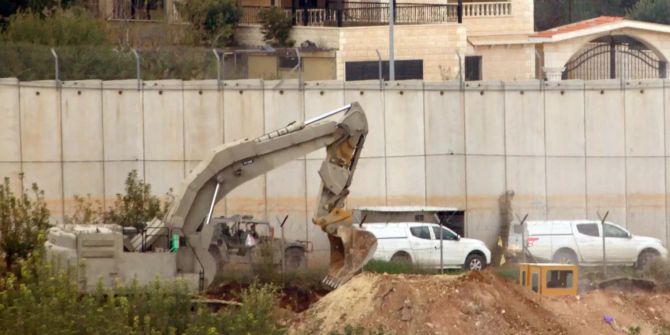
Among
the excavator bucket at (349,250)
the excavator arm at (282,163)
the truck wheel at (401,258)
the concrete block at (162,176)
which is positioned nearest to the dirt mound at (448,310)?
the excavator bucket at (349,250)

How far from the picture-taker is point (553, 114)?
4319 centimetres

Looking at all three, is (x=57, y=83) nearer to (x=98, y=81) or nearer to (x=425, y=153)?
(x=98, y=81)

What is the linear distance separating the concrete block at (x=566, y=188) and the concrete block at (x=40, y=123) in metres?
11.4

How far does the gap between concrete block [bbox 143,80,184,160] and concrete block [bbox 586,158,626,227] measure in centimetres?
952

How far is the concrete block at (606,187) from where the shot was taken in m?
43.0

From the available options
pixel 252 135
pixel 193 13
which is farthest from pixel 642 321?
pixel 193 13

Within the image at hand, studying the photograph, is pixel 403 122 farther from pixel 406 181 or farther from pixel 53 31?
pixel 53 31

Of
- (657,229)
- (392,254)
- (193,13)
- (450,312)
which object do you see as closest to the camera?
(450,312)

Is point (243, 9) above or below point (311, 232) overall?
above

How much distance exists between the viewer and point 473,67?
194 ft

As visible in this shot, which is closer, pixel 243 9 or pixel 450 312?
pixel 450 312

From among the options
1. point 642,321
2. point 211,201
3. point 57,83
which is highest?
point 57,83

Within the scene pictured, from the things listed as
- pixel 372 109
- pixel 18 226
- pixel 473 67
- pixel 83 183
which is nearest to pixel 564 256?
pixel 372 109

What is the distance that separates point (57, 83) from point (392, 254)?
8.42 meters
